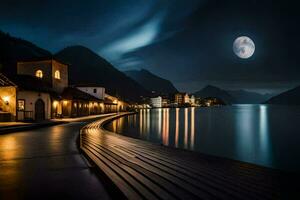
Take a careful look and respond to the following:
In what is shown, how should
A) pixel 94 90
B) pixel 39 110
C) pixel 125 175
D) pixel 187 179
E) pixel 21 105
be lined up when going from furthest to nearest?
pixel 94 90
pixel 39 110
pixel 21 105
pixel 125 175
pixel 187 179

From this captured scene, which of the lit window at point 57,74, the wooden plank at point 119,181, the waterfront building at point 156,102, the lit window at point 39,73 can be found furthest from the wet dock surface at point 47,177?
the waterfront building at point 156,102

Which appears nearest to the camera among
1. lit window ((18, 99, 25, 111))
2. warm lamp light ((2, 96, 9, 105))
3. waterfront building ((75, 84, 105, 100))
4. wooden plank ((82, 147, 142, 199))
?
wooden plank ((82, 147, 142, 199))

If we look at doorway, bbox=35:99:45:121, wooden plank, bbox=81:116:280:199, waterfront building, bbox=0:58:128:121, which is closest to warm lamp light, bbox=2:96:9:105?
waterfront building, bbox=0:58:128:121

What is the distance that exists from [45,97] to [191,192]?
1145 inches

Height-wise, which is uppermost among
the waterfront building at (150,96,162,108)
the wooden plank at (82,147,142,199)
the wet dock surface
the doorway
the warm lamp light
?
the waterfront building at (150,96,162,108)

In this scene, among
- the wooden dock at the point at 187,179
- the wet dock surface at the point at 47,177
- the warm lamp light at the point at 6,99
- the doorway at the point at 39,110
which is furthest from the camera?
the doorway at the point at 39,110

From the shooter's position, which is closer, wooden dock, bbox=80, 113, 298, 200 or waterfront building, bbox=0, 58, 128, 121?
wooden dock, bbox=80, 113, 298, 200

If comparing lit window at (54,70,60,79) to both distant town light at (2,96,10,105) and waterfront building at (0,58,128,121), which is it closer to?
waterfront building at (0,58,128,121)

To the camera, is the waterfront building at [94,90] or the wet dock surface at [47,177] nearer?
the wet dock surface at [47,177]

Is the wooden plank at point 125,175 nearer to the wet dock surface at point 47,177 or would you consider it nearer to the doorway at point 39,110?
the wet dock surface at point 47,177

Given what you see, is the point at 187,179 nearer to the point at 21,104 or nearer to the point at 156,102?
the point at 21,104

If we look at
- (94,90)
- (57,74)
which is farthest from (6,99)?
(94,90)

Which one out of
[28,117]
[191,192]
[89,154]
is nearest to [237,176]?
[191,192]

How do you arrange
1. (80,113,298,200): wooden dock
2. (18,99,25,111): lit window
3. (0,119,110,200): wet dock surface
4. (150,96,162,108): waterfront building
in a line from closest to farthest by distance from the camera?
(80,113,298,200): wooden dock
(0,119,110,200): wet dock surface
(18,99,25,111): lit window
(150,96,162,108): waterfront building
